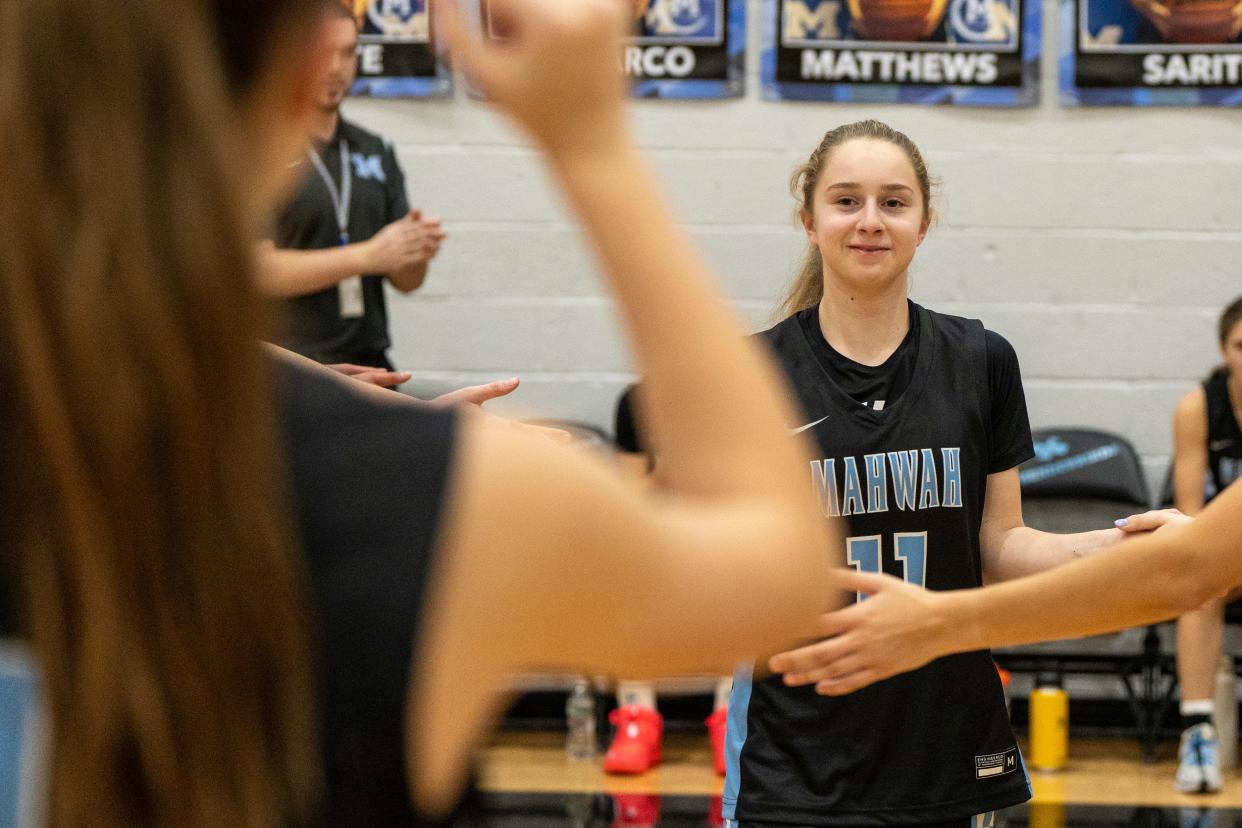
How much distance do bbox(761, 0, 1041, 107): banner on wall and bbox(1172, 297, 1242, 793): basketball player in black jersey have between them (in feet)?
4.14

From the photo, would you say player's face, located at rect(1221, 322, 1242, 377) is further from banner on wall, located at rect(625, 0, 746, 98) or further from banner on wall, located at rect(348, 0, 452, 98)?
banner on wall, located at rect(348, 0, 452, 98)

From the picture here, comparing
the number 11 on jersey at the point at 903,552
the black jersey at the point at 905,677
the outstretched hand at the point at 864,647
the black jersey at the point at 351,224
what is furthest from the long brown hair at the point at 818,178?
the black jersey at the point at 351,224

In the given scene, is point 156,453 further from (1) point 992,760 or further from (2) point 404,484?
(1) point 992,760

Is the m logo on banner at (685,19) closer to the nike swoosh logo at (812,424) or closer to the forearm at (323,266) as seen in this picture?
the forearm at (323,266)

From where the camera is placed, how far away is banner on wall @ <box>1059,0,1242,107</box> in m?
5.79

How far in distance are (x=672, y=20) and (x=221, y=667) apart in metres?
5.48

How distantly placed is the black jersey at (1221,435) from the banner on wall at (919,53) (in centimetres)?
131

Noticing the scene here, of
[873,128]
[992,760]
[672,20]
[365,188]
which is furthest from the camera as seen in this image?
[672,20]

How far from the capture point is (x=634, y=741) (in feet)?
17.6

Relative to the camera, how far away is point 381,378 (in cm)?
184

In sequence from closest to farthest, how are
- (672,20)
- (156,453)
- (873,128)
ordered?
(156,453) < (873,128) < (672,20)

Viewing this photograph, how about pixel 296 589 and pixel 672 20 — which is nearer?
pixel 296 589

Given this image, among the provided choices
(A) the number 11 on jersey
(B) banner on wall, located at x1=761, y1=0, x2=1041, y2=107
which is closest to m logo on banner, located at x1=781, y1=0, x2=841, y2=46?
(B) banner on wall, located at x1=761, y1=0, x2=1041, y2=107

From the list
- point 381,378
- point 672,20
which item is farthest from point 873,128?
point 672,20
